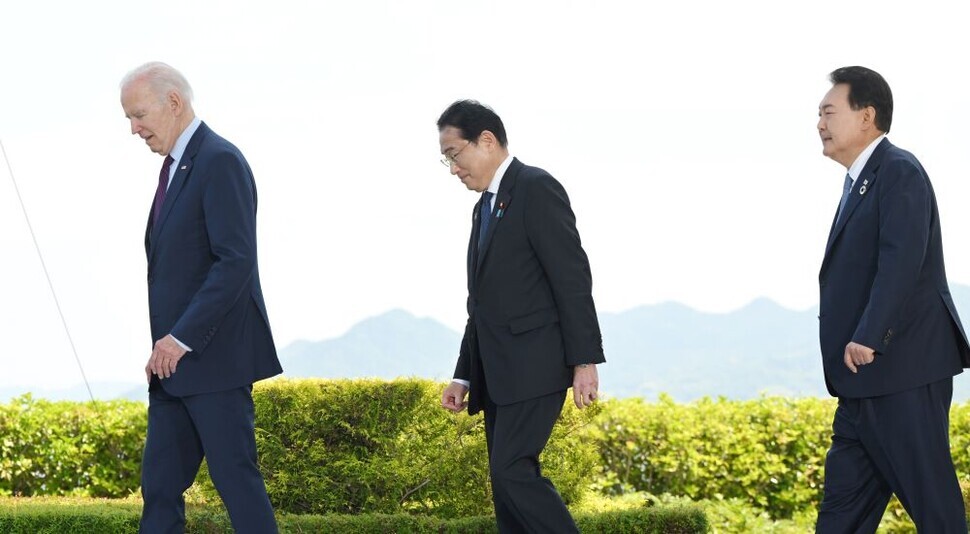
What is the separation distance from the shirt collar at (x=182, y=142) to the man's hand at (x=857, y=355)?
7.95 feet

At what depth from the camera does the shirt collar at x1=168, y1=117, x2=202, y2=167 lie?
4.30 m

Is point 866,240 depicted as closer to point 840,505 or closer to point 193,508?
point 840,505

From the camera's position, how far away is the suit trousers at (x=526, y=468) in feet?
13.8

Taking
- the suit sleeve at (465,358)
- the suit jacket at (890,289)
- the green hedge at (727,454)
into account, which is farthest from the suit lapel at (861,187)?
the green hedge at (727,454)

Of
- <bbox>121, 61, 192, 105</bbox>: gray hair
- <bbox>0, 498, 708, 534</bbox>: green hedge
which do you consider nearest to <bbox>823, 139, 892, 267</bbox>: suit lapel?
<bbox>0, 498, 708, 534</bbox>: green hedge

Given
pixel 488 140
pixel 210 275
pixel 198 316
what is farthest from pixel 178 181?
pixel 488 140

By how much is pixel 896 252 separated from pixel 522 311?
130cm

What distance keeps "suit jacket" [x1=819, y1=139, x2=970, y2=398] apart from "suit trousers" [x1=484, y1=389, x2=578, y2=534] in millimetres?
1036

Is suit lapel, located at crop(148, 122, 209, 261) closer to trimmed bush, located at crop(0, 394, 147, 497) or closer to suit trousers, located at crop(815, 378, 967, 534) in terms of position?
suit trousers, located at crop(815, 378, 967, 534)

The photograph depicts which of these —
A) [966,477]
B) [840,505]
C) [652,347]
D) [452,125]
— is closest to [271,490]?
[452,125]

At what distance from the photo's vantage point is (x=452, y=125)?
4422mm

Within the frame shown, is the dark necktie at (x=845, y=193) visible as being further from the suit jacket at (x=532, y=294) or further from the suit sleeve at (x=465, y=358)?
the suit sleeve at (x=465, y=358)

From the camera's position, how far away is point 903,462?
4133mm

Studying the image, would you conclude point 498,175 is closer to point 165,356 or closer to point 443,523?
point 165,356
